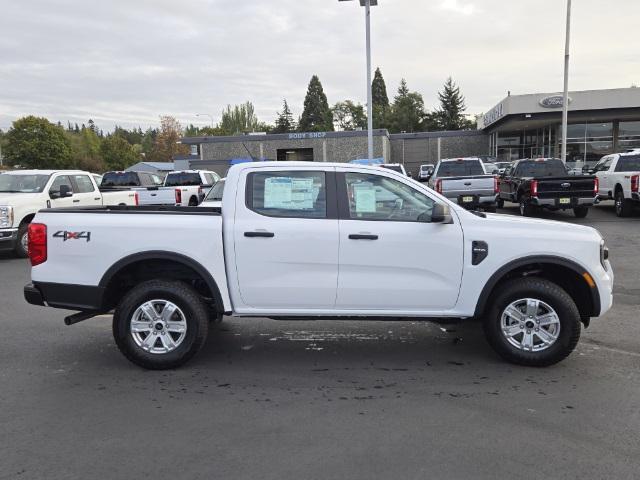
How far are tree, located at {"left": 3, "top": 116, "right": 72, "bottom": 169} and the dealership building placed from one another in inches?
1146

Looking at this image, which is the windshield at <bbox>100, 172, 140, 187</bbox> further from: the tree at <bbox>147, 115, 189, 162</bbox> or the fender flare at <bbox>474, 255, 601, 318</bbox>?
the tree at <bbox>147, 115, 189, 162</bbox>

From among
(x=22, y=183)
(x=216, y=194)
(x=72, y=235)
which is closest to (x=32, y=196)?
(x=22, y=183)

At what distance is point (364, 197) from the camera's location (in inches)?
200

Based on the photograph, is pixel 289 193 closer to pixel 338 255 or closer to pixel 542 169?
pixel 338 255

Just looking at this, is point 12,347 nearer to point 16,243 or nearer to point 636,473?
point 636,473

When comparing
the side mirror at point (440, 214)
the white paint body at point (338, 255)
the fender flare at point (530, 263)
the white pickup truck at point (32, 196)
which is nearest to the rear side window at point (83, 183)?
the white pickup truck at point (32, 196)

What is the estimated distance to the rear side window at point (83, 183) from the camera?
43.5ft

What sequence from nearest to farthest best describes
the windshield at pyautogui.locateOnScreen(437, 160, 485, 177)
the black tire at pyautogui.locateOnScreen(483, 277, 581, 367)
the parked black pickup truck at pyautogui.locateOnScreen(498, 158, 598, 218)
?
the black tire at pyautogui.locateOnScreen(483, 277, 581, 367) → the parked black pickup truck at pyautogui.locateOnScreen(498, 158, 598, 218) → the windshield at pyautogui.locateOnScreen(437, 160, 485, 177)

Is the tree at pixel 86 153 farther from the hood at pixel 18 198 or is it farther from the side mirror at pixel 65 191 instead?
the hood at pixel 18 198

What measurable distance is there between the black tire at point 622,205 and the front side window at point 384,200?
14.2 meters

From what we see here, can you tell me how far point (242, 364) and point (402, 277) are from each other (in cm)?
175

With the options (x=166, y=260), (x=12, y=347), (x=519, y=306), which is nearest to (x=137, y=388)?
(x=166, y=260)

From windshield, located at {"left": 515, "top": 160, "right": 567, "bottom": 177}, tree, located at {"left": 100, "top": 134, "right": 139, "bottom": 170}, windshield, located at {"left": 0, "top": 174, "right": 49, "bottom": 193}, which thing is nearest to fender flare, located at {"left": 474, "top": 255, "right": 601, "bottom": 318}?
windshield, located at {"left": 0, "top": 174, "right": 49, "bottom": 193}

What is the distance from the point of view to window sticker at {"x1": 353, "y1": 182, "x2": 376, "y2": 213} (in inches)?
199
